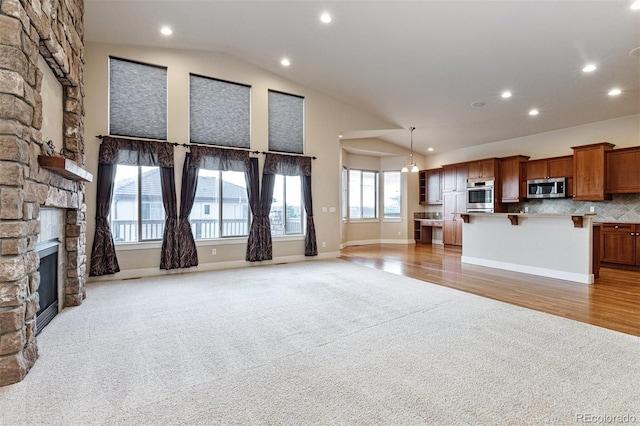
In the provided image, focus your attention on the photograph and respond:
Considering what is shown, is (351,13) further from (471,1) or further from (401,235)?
(401,235)

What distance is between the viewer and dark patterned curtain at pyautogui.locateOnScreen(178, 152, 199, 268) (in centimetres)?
570

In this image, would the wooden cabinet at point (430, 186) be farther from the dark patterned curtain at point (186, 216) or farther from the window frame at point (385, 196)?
the dark patterned curtain at point (186, 216)

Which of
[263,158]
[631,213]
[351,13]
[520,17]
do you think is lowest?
[631,213]

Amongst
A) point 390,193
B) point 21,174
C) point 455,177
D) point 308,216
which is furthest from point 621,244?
point 21,174

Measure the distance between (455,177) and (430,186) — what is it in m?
1.09

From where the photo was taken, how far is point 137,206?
217 inches

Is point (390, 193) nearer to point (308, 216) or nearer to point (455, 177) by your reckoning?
point (455, 177)

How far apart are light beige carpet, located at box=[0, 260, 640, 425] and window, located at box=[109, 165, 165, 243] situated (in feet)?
5.77

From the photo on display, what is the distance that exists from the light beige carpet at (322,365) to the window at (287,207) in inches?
120

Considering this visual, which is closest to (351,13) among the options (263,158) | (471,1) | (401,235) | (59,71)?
(471,1)

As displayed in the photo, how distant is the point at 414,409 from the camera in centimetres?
182

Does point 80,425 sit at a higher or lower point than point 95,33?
lower

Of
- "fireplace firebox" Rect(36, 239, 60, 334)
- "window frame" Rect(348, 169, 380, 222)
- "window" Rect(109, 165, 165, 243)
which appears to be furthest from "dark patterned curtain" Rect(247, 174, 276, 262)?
"window frame" Rect(348, 169, 380, 222)

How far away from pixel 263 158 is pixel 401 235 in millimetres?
5864
